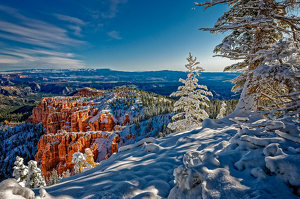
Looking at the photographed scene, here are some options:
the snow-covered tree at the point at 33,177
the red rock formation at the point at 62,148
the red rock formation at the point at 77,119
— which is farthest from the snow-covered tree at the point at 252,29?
the red rock formation at the point at 77,119

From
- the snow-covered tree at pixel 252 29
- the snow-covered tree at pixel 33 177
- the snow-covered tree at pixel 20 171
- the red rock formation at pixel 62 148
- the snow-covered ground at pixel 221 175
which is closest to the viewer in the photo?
the snow-covered ground at pixel 221 175

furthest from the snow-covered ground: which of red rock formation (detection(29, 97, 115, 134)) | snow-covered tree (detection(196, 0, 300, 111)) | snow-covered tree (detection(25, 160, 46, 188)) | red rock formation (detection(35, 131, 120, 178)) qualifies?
red rock formation (detection(29, 97, 115, 134))

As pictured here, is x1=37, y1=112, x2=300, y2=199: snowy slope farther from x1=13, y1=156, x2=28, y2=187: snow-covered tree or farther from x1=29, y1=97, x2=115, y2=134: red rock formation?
x1=29, y1=97, x2=115, y2=134: red rock formation

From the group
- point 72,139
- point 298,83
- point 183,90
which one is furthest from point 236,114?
point 72,139

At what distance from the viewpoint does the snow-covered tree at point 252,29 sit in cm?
620

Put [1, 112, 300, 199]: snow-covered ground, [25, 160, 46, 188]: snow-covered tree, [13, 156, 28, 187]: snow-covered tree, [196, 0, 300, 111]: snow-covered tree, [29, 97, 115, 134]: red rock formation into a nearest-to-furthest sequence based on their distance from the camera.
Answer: [1, 112, 300, 199]: snow-covered ground, [196, 0, 300, 111]: snow-covered tree, [25, 160, 46, 188]: snow-covered tree, [13, 156, 28, 187]: snow-covered tree, [29, 97, 115, 134]: red rock formation

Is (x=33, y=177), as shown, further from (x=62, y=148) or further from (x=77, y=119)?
(x=77, y=119)

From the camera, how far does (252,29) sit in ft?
24.9

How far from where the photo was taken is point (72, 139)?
57.6 m

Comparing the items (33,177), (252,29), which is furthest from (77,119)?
(252,29)

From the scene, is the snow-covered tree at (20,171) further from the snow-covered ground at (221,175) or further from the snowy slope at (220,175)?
the snowy slope at (220,175)

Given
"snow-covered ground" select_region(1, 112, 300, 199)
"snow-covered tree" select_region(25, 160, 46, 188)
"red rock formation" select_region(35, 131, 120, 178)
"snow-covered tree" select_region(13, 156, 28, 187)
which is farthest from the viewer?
"red rock formation" select_region(35, 131, 120, 178)

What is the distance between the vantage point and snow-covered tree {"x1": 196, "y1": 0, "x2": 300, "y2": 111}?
20.4 feet

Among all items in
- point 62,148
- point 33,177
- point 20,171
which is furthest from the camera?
Result: point 62,148
